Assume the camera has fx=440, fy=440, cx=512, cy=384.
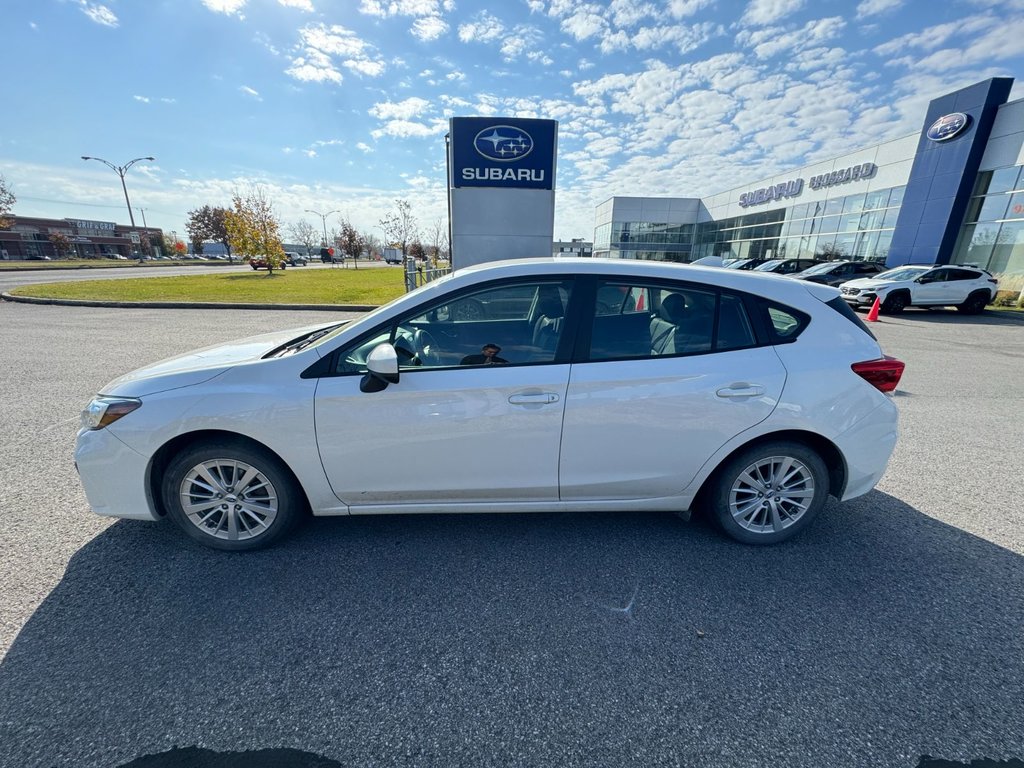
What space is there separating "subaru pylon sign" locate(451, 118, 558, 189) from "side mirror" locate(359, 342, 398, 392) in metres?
9.93

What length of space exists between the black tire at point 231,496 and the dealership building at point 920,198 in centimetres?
2733

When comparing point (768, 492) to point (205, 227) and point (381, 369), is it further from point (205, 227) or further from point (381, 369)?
point (205, 227)

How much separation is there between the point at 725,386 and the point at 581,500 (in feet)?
3.50

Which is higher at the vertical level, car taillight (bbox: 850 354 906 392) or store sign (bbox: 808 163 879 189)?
store sign (bbox: 808 163 879 189)

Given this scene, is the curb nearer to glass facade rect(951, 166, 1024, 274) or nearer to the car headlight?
the car headlight

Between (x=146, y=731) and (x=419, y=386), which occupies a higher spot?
(x=419, y=386)

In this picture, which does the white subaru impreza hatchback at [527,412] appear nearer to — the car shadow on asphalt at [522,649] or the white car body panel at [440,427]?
the white car body panel at [440,427]

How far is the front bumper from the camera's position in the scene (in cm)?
246

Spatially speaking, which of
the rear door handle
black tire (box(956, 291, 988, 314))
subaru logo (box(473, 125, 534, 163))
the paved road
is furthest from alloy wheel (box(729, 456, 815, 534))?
the paved road

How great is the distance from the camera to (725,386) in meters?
2.50

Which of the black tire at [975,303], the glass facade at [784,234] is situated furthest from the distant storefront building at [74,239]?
the black tire at [975,303]

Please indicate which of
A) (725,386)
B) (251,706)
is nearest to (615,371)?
(725,386)

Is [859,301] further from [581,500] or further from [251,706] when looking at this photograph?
[251,706]

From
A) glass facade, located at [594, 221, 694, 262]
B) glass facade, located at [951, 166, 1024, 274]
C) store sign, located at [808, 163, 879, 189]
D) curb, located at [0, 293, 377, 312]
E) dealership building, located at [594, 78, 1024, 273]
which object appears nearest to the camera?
curb, located at [0, 293, 377, 312]
